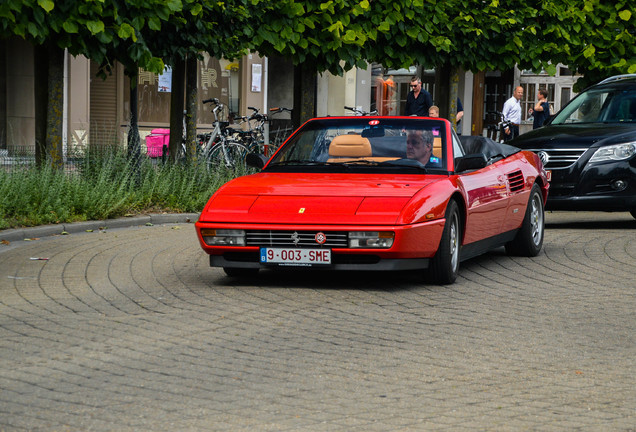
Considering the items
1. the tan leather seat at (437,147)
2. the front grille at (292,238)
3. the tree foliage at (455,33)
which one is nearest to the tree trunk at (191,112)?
the tree foliage at (455,33)

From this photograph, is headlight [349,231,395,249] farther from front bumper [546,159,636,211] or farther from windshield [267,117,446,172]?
front bumper [546,159,636,211]

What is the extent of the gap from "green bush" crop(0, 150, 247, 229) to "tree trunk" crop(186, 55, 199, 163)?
401 millimetres

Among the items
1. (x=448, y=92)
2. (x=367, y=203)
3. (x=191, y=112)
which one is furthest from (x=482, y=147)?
(x=448, y=92)

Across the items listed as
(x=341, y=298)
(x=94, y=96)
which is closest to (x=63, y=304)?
(x=341, y=298)

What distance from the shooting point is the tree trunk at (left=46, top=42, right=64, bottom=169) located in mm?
15570

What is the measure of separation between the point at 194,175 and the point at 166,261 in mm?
6185

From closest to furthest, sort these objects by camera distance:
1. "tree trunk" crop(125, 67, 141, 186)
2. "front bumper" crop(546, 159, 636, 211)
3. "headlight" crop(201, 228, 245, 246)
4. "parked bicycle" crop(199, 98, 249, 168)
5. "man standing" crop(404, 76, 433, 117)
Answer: "headlight" crop(201, 228, 245, 246) < "front bumper" crop(546, 159, 636, 211) < "tree trunk" crop(125, 67, 141, 186) < "parked bicycle" crop(199, 98, 249, 168) < "man standing" crop(404, 76, 433, 117)

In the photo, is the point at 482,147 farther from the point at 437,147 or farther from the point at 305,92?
the point at 305,92

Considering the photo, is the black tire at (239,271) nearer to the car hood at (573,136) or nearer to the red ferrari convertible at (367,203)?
the red ferrari convertible at (367,203)

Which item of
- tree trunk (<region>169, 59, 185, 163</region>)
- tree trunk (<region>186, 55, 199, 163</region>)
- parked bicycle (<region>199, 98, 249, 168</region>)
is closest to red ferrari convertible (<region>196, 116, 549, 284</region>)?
tree trunk (<region>186, 55, 199, 163</region>)

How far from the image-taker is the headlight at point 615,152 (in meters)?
14.9

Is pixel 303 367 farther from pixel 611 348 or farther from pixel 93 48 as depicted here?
pixel 93 48

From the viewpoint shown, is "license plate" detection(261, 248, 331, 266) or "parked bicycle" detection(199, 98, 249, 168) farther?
"parked bicycle" detection(199, 98, 249, 168)

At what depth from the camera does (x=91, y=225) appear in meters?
13.9
